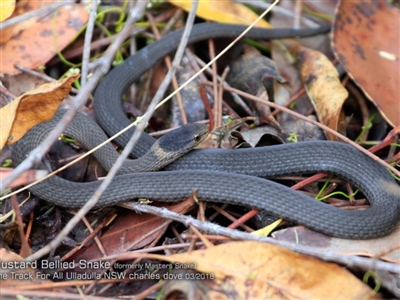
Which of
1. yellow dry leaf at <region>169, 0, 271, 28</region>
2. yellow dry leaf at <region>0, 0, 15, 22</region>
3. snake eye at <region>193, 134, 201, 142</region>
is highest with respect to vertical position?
yellow dry leaf at <region>0, 0, 15, 22</region>

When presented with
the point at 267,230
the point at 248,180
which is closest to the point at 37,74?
the point at 248,180

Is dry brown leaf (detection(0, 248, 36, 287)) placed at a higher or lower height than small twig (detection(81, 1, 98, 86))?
lower

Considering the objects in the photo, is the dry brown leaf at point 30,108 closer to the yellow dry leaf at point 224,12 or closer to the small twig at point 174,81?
the small twig at point 174,81

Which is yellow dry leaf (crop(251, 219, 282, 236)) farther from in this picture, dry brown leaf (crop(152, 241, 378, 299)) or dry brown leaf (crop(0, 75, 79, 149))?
dry brown leaf (crop(0, 75, 79, 149))

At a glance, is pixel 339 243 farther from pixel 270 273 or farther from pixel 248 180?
pixel 248 180

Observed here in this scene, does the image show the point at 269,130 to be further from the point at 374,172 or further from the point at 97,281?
the point at 97,281

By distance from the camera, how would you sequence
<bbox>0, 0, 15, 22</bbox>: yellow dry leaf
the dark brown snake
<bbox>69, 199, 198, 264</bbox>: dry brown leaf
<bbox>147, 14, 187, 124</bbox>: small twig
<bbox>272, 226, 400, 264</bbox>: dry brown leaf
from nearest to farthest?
<bbox>272, 226, 400, 264</bbox>: dry brown leaf, the dark brown snake, <bbox>69, 199, 198, 264</bbox>: dry brown leaf, <bbox>0, 0, 15, 22</bbox>: yellow dry leaf, <bbox>147, 14, 187, 124</bbox>: small twig

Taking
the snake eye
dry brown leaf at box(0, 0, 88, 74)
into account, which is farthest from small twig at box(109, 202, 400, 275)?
dry brown leaf at box(0, 0, 88, 74)
